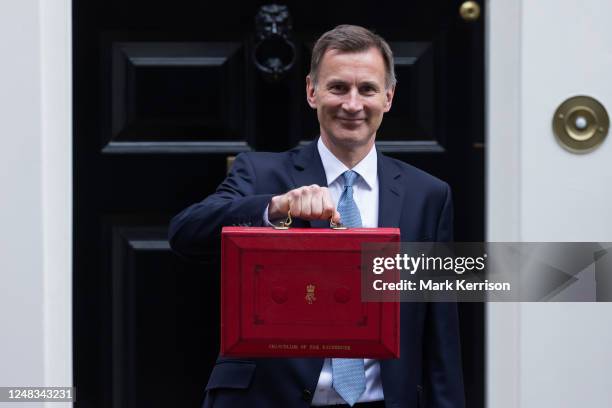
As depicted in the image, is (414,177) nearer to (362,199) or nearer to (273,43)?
(362,199)

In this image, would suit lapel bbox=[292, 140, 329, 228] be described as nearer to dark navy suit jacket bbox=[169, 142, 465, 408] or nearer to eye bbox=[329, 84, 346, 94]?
dark navy suit jacket bbox=[169, 142, 465, 408]

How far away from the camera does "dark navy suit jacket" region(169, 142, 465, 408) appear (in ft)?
8.43

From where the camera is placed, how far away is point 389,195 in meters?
2.70

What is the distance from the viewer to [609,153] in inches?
132

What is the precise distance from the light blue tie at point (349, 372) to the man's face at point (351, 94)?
166 mm

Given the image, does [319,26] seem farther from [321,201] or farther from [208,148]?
[321,201]

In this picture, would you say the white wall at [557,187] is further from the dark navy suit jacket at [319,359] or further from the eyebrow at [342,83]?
the eyebrow at [342,83]

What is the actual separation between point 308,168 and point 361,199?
0.15 meters

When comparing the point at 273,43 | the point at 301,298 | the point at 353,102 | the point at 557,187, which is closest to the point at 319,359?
the point at 301,298

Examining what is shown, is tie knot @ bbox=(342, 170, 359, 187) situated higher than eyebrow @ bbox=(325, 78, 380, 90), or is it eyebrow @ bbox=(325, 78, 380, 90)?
eyebrow @ bbox=(325, 78, 380, 90)

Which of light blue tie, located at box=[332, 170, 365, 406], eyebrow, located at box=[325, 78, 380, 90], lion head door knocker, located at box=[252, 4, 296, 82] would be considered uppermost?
lion head door knocker, located at box=[252, 4, 296, 82]

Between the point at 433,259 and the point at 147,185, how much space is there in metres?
1.11
